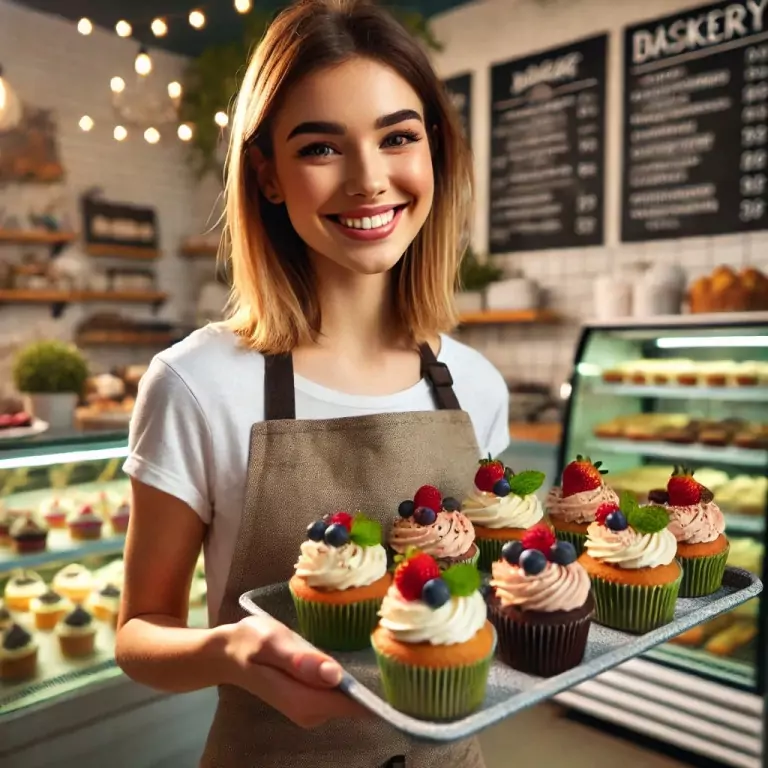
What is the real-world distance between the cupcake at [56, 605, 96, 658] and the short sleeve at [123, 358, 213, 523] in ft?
6.01

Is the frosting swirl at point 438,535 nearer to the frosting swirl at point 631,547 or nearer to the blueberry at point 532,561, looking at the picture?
the blueberry at point 532,561

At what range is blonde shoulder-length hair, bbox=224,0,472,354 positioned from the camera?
53.9 inches

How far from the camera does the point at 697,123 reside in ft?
14.5

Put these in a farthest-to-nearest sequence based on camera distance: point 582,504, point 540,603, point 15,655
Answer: point 15,655, point 582,504, point 540,603

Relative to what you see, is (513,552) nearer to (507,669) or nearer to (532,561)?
(532,561)

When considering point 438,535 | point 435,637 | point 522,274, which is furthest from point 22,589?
point 522,274

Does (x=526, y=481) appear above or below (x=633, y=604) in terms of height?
above

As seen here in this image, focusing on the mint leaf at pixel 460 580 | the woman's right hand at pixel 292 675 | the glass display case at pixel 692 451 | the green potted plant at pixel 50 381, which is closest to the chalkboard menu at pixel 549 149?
the glass display case at pixel 692 451

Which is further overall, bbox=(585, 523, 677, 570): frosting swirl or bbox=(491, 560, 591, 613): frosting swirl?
bbox=(585, 523, 677, 570): frosting swirl

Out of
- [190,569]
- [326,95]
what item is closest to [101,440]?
[190,569]

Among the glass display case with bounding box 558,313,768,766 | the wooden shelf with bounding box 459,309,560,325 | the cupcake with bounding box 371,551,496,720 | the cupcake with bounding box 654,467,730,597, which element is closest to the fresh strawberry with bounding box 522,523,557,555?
the cupcake with bounding box 371,551,496,720

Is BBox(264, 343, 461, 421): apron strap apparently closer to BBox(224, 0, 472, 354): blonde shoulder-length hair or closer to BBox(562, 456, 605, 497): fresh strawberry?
BBox(224, 0, 472, 354): blonde shoulder-length hair

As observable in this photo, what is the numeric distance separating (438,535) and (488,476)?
0.64 feet

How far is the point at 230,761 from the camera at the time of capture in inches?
55.9
